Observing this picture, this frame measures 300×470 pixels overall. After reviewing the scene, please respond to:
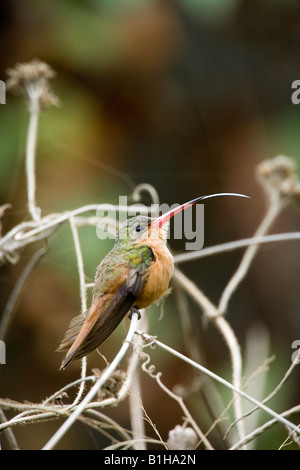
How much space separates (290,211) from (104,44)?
206cm

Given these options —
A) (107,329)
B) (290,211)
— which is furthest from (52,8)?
(107,329)

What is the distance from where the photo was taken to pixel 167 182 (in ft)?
16.5

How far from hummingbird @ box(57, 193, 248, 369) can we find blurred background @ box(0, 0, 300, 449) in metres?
1.31

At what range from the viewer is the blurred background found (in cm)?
429

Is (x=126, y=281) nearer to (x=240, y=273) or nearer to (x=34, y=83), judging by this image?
(x=240, y=273)

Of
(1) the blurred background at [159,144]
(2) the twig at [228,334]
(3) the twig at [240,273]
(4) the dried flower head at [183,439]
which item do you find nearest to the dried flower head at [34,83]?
(1) the blurred background at [159,144]

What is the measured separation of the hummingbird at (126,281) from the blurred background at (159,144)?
1.31 metres

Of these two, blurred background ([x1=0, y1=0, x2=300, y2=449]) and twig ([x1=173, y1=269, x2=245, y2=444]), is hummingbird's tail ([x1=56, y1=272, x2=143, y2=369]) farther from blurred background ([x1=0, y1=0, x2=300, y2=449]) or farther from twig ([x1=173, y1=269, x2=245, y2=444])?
blurred background ([x1=0, y1=0, x2=300, y2=449])

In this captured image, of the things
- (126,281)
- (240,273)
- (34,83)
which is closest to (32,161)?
(34,83)

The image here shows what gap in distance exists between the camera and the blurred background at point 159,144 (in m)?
4.29

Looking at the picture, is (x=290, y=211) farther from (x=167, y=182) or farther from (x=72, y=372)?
(x=72, y=372)

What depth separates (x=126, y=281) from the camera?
2.15 meters

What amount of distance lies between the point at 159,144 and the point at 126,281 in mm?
3176

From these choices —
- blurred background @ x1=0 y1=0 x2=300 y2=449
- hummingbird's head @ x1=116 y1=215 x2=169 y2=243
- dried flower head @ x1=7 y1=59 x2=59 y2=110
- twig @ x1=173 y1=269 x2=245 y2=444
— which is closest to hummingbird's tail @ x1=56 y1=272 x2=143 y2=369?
hummingbird's head @ x1=116 y1=215 x2=169 y2=243
